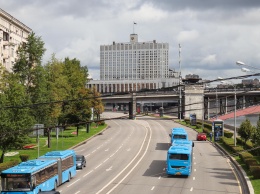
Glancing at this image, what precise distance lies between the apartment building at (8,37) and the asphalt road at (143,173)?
30646mm

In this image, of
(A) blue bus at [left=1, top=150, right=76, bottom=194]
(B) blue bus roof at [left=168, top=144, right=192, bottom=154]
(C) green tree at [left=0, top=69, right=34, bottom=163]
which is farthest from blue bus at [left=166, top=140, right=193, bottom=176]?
(C) green tree at [left=0, top=69, right=34, bottom=163]

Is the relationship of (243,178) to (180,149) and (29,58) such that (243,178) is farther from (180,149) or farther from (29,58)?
(29,58)

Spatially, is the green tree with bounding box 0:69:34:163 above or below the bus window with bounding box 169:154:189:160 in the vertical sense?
above

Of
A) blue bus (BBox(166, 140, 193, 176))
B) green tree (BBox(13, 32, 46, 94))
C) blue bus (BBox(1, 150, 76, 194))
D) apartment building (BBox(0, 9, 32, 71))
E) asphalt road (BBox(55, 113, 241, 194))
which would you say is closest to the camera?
blue bus (BBox(1, 150, 76, 194))

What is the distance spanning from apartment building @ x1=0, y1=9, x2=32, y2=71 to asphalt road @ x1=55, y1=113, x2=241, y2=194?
30.6m

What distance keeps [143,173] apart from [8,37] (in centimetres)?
5878

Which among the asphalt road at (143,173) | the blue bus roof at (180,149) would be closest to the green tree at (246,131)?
the asphalt road at (143,173)

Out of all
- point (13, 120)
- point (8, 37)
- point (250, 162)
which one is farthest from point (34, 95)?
point (250, 162)

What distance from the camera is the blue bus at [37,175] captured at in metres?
29.0

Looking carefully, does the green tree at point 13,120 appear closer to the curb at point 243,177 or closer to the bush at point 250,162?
the curb at point 243,177

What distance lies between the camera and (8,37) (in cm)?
9138

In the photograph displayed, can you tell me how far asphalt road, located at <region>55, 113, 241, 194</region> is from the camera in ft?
111

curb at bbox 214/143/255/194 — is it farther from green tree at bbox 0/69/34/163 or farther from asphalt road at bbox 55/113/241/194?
green tree at bbox 0/69/34/163

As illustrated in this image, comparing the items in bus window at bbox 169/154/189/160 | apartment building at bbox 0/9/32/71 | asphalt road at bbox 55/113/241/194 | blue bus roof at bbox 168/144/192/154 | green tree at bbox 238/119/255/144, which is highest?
apartment building at bbox 0/9/32/71
